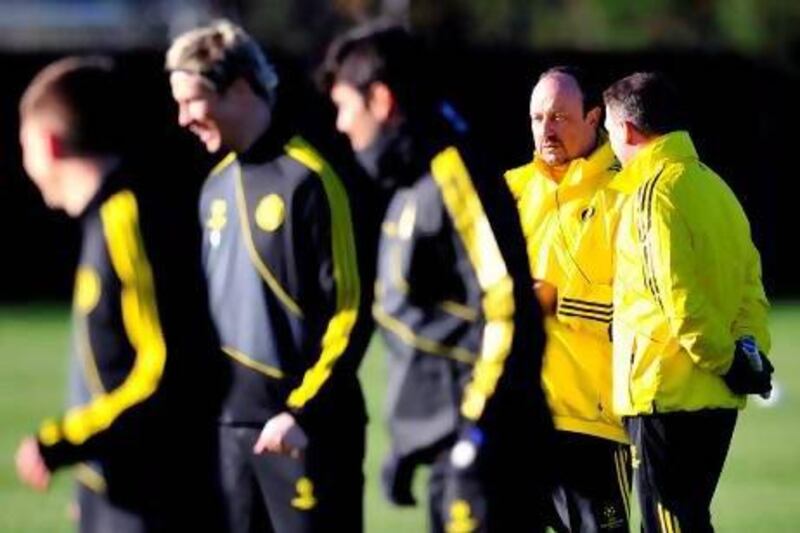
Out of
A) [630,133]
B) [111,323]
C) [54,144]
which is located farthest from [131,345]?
[630,133]

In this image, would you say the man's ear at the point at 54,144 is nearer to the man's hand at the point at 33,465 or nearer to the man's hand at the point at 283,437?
the man's hand at the point at 33,465

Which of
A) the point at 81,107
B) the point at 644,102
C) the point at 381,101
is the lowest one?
the point at 644,102

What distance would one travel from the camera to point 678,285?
9203 millimetres

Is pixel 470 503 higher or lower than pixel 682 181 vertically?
lower

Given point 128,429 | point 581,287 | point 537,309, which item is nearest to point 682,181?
point 581,287

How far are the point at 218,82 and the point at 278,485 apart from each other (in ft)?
4.26

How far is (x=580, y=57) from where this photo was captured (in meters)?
25.9

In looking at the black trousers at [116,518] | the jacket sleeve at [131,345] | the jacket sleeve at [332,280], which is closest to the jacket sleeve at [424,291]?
the jacket sleeve at [332,280]

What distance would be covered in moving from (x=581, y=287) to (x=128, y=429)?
109 inches

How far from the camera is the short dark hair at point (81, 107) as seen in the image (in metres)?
7.36

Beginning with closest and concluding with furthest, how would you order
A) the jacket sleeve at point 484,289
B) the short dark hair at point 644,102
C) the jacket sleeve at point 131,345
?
the jacket sleeve at point 131,345 < the jacket sleeve at point 484,289 < the short dark hair at point 644,102

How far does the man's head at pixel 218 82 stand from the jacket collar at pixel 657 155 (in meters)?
1.49

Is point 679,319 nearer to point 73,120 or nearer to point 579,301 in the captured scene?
point 579,301

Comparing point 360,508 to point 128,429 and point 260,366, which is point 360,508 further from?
point 128,429
